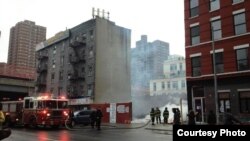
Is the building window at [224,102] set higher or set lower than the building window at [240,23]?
lower

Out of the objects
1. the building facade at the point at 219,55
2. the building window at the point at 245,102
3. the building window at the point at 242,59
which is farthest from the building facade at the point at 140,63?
the building window at the point at 245,102

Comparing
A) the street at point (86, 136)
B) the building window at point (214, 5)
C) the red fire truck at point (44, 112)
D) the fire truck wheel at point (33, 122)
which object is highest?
the building window at point (214, 5)

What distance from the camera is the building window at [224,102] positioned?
26933 millimetres

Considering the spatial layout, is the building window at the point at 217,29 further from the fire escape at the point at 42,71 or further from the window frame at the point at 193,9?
the fire escape at the point at 42,71

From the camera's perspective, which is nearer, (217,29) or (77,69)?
(217,29)

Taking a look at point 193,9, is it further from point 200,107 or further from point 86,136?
point 86,136

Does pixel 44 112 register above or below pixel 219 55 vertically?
below

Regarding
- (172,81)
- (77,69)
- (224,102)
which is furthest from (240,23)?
(172,81)

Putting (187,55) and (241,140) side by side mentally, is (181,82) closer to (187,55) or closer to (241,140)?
(187,55)

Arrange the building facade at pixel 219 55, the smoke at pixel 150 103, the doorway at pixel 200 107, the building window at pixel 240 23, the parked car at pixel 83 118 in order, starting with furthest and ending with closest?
the smoke at pixel 150 103 < the parked car at pixel 83 118 < the doorway at pixel 200 107 < the building window at pixel 240 23 < the building facade at pixel 219 55

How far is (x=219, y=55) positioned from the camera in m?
28.5

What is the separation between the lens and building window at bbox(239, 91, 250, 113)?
25.5 metres

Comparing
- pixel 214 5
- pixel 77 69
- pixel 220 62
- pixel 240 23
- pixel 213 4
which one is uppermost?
pixel 213 4

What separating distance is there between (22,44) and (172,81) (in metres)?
83.5
